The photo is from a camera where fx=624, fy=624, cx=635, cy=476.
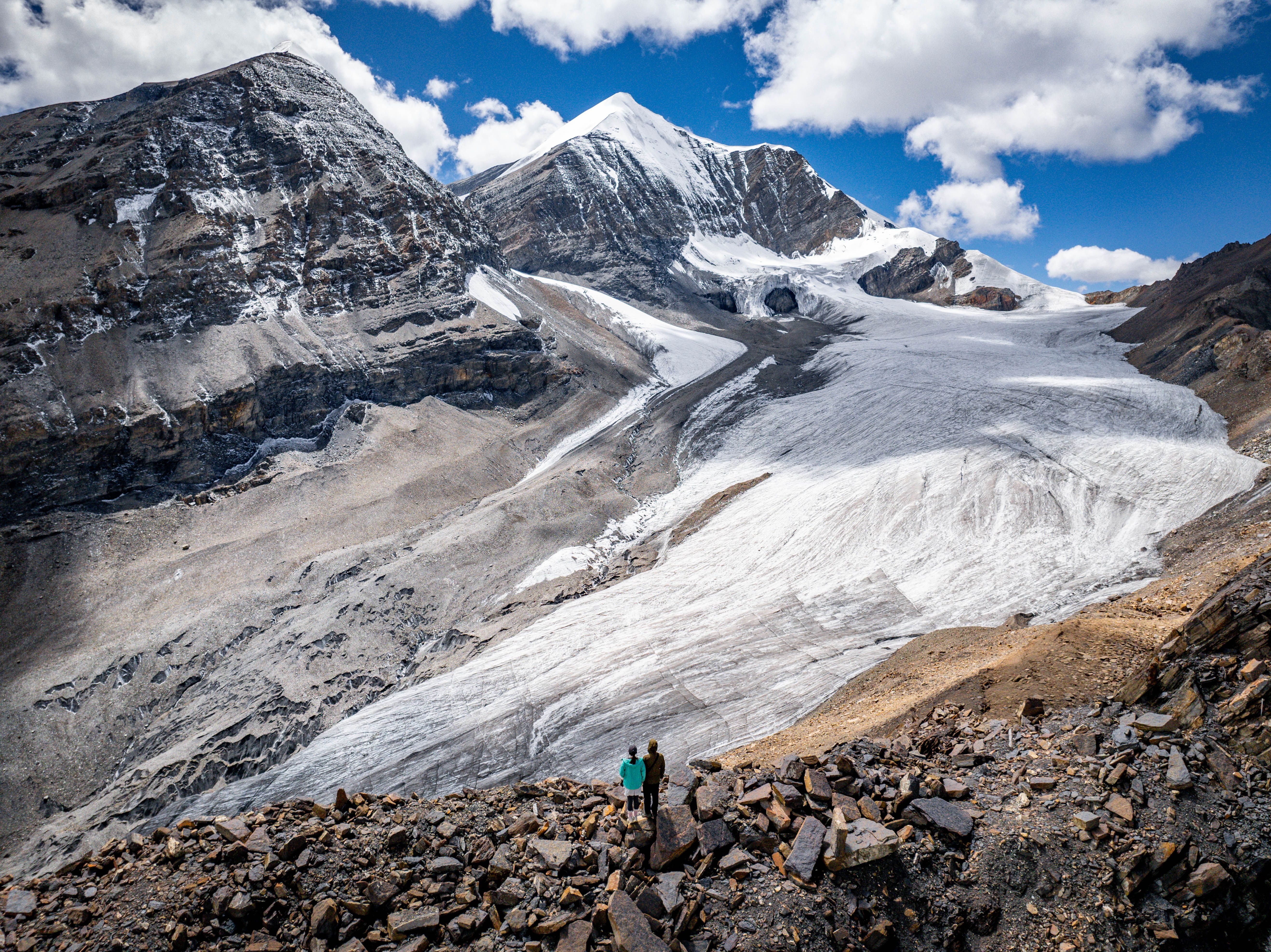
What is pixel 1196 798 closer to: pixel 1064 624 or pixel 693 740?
pixel 1064 624

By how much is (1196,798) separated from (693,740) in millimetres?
9781

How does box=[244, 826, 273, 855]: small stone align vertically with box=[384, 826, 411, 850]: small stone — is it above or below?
above

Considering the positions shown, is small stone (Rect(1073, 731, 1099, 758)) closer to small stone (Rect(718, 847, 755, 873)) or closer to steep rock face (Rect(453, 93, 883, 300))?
small stone (Rect(718, 847, 755, 873))

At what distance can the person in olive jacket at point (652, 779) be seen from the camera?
7.28 m

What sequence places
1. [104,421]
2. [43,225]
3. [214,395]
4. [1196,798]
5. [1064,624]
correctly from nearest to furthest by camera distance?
[1196,798]
[1064,624]
[104,421]
[214,395]
[43,225]

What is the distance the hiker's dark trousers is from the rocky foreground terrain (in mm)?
138

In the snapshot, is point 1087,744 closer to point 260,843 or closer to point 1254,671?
point 1254,671

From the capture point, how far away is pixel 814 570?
2222cm

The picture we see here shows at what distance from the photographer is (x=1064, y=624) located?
12.2 metres

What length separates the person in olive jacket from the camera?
728cm

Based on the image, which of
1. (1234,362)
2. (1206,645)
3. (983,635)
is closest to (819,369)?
(1234,362)

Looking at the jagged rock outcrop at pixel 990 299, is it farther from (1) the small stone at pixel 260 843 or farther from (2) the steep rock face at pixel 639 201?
(1) the small stone at pixel 260 843

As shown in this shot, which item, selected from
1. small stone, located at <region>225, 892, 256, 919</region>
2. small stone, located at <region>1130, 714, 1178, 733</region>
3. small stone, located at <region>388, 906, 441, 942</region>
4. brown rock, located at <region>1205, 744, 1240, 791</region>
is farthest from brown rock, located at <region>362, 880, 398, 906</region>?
brown rock, located at <region>1205, 744, 1240, 791</region>

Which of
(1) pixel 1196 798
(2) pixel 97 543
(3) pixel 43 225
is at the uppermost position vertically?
(3) pixel 43 225
